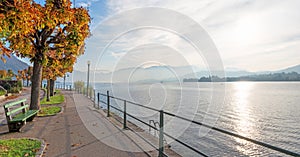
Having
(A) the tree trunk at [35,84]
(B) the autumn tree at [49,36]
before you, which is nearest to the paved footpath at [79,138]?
(A) the tree trunk at [35,84]

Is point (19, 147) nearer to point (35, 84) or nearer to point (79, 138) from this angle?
point (79, 138)

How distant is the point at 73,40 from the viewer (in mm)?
8945

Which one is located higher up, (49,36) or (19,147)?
(49,36)

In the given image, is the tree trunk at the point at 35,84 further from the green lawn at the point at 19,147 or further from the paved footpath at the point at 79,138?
the green lawn at the point at 19,147

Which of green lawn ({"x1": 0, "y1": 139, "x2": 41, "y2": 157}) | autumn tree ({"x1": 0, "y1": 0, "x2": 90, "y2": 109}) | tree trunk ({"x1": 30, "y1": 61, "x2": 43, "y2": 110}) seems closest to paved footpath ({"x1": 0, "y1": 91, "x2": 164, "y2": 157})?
green lawn ({"x1": 0, "y1": 139, "x2": 41, "y2": 157})

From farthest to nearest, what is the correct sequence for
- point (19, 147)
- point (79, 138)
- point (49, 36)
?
point (49, 36)
point (79, 138)
point (19, 147)

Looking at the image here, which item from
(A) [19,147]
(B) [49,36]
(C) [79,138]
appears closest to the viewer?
(A) [19,147]

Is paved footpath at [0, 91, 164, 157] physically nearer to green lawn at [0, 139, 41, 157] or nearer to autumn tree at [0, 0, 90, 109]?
green lawn at [0, 139, 41, 157]

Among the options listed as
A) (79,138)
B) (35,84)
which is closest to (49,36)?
(35,84)

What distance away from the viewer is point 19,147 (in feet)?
17.0

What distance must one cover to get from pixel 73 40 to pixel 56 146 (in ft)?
15.8

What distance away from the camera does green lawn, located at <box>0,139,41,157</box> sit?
4.75m

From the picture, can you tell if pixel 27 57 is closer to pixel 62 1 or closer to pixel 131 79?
pixel 62 1

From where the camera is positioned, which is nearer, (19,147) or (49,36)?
(19,147)
